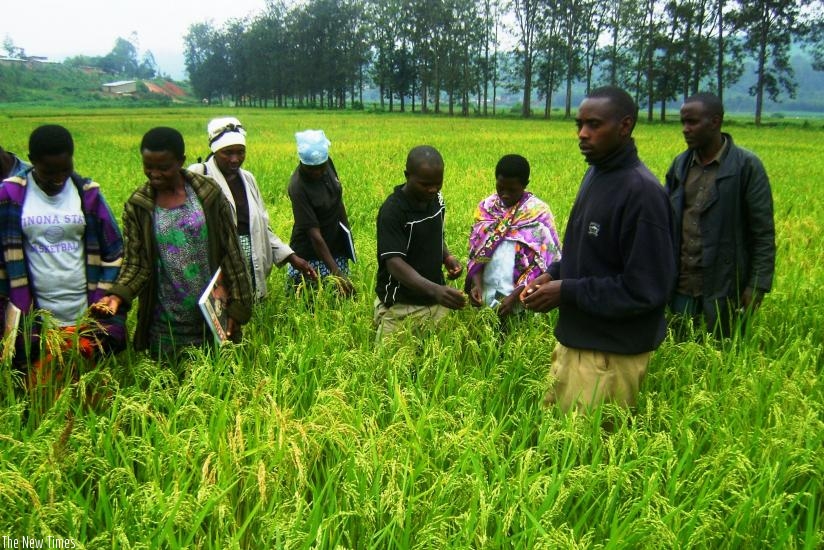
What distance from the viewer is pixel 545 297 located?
2273 millimetres

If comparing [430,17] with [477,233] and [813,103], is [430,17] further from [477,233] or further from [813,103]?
[813,103]

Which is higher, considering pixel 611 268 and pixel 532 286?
pixel 611 268

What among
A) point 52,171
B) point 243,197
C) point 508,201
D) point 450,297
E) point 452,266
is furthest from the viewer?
point 243,197

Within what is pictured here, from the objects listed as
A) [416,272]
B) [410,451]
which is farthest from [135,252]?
[410,451]

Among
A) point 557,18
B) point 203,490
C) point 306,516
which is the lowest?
point 306,516

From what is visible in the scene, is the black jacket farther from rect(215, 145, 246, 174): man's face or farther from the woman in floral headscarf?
rect(215, 145, 246, 174): man's face

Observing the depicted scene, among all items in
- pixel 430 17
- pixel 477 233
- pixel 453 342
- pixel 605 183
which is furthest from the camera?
pixel 430 17

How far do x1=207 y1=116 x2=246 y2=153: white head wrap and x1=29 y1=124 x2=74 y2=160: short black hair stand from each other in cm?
86

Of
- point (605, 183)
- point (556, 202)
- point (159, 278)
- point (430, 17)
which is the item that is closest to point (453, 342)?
point (605, 183)

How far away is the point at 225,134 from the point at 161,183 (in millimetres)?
822

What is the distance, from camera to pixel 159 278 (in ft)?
9.16

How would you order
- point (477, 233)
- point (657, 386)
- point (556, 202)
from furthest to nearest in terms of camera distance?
1. point (556, 202)
2. point (477, 233)
3. point (657, 386)

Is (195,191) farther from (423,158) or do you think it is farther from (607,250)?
(607,250)

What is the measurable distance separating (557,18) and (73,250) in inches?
1876
